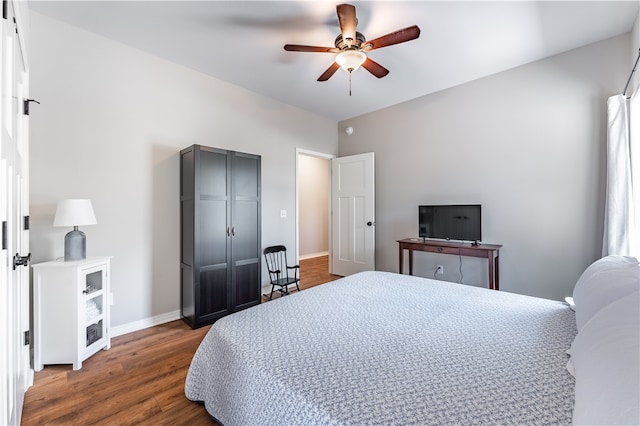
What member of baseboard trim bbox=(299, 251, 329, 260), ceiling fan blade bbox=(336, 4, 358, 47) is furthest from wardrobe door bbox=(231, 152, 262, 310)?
baseboard trim bbox=(299, 251, 329, 260)

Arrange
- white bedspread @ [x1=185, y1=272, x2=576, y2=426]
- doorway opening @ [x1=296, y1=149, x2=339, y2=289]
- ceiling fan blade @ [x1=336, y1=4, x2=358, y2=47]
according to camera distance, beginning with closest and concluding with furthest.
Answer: white bedspread @ [x1=185, y1=272, x2=576, y2=426] < ceiling fan blade @ [x1=336, y1=4, x2=358, y2=47] < doorway opening @ [x1=296, y1=149, x2=339, y2=289]

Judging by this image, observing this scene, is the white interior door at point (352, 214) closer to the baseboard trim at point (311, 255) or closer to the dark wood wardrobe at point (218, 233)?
the baseboard trim at point (311, 255)

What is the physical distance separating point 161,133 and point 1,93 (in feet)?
6.06

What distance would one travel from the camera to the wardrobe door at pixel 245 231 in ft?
10.1

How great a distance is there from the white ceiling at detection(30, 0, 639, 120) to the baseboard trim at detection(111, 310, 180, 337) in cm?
273

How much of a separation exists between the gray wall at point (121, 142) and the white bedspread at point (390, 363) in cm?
166

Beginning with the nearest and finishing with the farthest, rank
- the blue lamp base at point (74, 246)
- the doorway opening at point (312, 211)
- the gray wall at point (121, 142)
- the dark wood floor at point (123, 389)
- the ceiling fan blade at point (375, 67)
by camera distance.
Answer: the dark wood floor at point (123, 389)
the blue lamp base at point (74, 246)
the gray wall at point (121, 142)
the ceiling fan blade at point (375, 67)
the doorway opening at point (312, 211)

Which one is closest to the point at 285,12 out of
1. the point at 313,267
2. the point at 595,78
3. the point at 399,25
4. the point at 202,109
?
the point at 399,25

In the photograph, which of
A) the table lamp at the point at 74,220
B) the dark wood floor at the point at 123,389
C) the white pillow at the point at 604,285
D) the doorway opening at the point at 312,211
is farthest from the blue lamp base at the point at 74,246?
the doorway opening at the point at 312,211

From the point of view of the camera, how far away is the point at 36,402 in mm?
1679

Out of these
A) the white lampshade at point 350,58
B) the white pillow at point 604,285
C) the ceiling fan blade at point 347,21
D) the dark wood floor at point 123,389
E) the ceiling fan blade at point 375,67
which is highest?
the ceiling fan blade at point 347,21

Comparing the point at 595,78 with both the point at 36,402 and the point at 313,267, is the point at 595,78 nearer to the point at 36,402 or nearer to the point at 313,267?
the point at 313,267

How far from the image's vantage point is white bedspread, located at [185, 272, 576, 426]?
2.72ft

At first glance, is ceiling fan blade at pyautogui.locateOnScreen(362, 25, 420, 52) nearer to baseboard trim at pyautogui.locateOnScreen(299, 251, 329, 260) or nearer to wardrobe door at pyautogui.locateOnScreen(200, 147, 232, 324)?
wardrobe door at pyautogui.locateOnScreen(200, 147, 232, 324)
